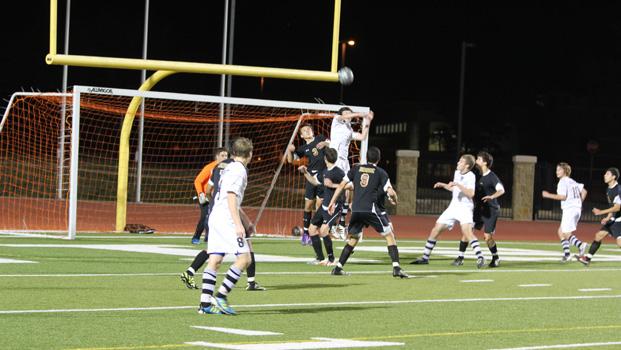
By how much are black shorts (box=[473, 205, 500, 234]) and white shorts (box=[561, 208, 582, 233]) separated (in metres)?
2.36

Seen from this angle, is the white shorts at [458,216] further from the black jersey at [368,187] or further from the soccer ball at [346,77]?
the black jersey at [368,187]

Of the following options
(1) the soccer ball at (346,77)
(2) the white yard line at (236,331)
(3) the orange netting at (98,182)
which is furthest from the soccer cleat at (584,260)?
(2) the white yard line at (236,331)

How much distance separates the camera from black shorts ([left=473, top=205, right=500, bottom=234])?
19188 mm

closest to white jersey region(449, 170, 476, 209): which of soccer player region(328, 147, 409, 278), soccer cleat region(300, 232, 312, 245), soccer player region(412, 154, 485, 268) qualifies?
soccer player region(412, 154, 485, 268)

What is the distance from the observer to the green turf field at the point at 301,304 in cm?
988

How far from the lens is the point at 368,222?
16.2 metres

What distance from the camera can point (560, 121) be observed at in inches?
2574

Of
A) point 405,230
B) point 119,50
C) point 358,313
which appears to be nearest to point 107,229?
point 405,230

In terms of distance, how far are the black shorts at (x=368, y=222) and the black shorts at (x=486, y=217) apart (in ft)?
11.3

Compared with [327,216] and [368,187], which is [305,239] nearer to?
[327,216]

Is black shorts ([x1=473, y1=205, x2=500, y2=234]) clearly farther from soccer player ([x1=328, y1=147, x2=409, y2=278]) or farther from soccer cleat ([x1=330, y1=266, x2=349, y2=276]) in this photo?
soccer cleat ([x1=330, y1=266, x2=349, y2=276])

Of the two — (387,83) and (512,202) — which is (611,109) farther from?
(512,202)

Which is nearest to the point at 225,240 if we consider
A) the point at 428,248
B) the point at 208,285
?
the point at 208,285

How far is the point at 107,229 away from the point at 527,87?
128 feet
